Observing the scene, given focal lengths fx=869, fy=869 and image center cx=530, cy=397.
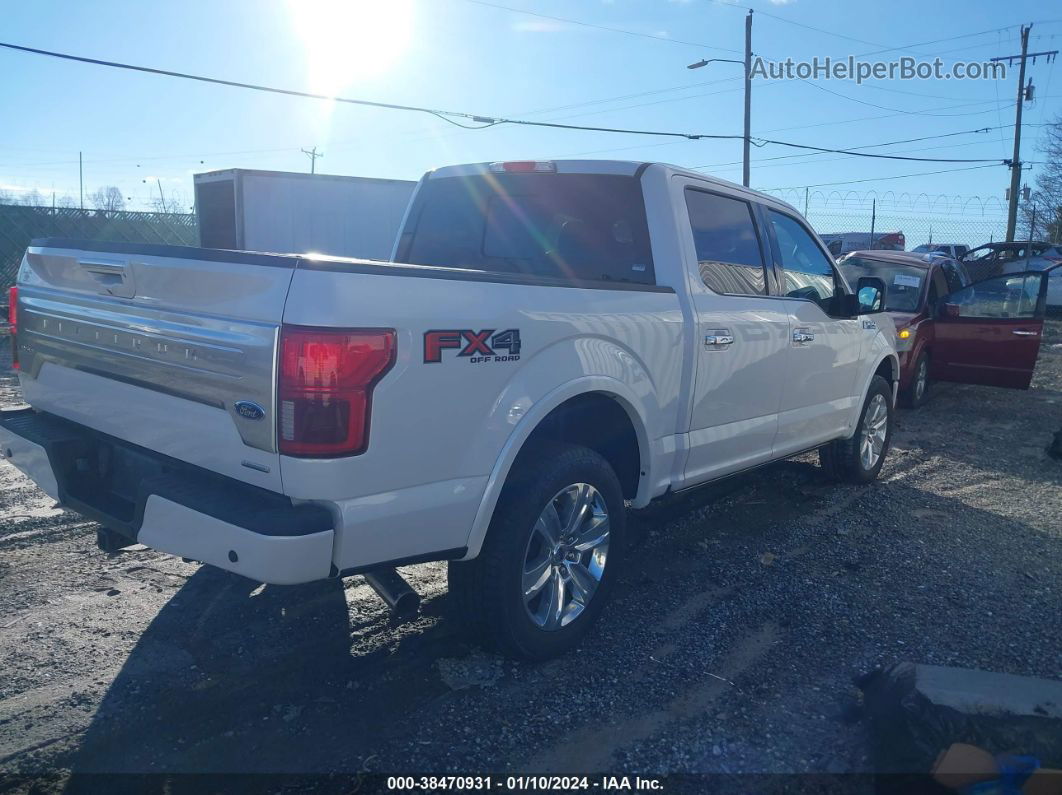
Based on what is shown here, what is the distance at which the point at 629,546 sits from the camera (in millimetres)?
5145

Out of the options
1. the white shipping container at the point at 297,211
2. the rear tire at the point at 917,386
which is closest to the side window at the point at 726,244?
the rear tire at the point at 917,386

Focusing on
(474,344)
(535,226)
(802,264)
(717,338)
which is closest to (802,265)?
(802,264)

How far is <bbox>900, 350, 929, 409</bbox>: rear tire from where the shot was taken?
389 inches

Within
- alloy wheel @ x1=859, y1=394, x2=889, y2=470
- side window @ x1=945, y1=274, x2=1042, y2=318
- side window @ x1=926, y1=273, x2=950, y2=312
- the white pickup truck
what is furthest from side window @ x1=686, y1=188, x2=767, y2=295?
side window @ x1=926, y1=273, x2=950, y2=312

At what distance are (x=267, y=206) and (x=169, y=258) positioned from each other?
37.2ft

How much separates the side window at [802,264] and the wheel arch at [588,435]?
1814 mm

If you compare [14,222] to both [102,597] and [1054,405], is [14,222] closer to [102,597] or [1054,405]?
[102,597]

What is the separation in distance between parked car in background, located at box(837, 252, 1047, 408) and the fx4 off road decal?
7434 mm

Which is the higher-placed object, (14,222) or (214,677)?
(14,222)

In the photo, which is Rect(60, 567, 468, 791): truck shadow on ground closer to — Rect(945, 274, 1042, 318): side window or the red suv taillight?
the red suv taillight

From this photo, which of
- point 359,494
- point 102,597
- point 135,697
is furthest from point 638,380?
point 102,597

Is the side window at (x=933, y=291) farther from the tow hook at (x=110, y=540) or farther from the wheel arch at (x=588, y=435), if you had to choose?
the tow hook at (x=110, y=540)

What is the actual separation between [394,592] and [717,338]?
6.99ft

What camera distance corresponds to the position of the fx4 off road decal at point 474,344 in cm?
287
